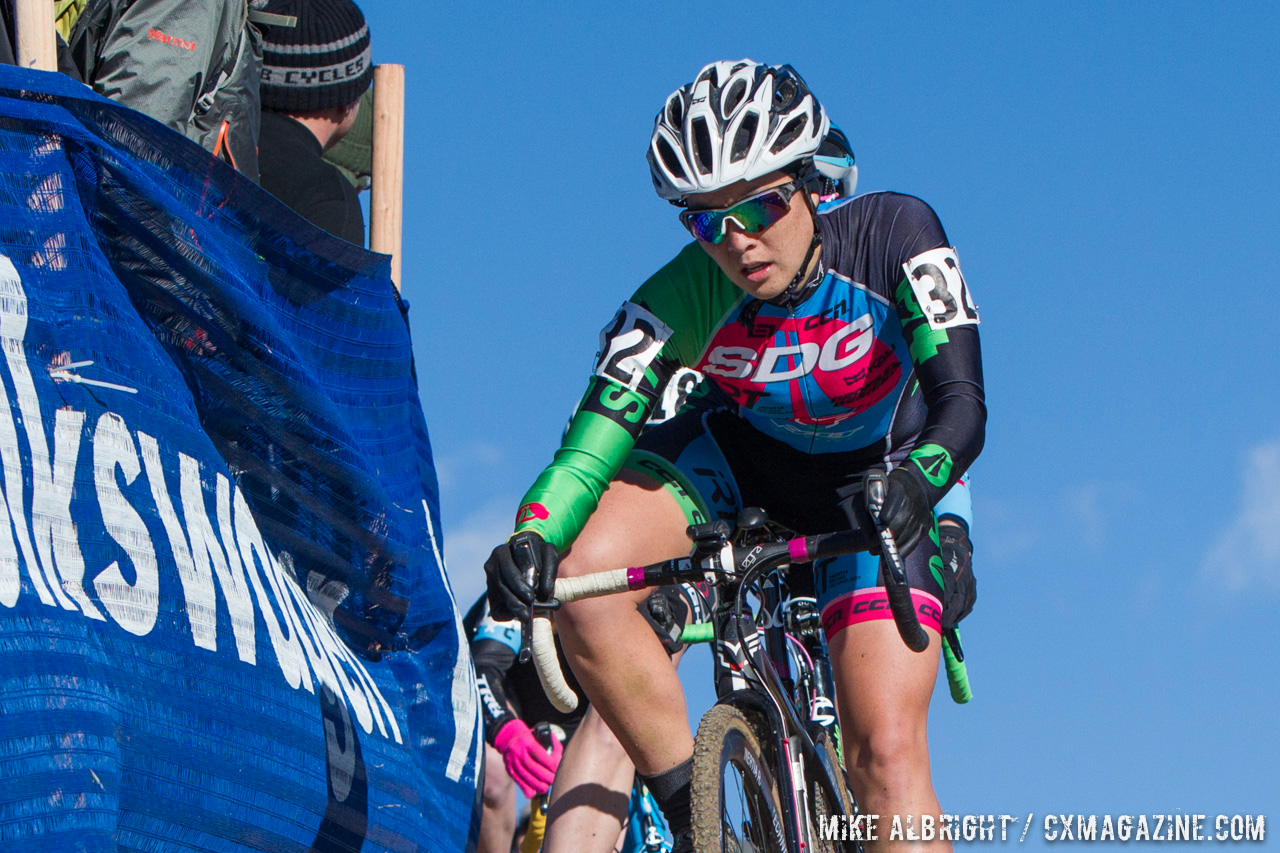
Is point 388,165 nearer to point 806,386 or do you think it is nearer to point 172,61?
point 172,61

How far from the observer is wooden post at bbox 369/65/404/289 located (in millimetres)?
6922

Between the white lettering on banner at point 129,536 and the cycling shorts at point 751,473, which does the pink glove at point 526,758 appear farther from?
the white lettering on banner at point 129,536

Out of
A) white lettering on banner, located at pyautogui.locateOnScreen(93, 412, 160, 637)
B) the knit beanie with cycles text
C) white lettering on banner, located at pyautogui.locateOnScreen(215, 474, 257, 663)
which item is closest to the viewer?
white lettering on banner, located at pyautogui.locateOnScreen(93, 412, 160, 637)

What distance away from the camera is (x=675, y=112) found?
464 cm

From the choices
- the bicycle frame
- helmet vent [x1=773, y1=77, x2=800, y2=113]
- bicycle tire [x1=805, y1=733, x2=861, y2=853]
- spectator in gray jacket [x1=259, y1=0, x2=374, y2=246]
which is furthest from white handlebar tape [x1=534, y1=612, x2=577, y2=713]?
spectator in gray jacket [x1=259, y1=0, x2=374, y2=246]

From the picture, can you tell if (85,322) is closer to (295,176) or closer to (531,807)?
(295,176)

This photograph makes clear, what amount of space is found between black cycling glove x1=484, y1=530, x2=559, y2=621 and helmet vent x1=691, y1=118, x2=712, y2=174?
1245 millimetres

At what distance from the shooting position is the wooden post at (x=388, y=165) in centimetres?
692

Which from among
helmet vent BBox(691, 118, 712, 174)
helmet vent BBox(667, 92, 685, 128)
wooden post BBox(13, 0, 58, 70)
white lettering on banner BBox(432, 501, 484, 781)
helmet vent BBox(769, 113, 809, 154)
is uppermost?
helmet vent BBox(667, 92, 685, 128)

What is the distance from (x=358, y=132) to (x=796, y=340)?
4645 millimetres

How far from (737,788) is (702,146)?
6.17 ft

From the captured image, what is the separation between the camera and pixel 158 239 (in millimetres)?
3889

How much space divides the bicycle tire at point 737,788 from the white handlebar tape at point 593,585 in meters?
0.46

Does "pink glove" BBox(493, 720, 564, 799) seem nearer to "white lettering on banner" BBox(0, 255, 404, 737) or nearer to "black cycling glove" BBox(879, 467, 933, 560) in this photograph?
"white lettering on banner" BBox(0, 255, 404, 737)
